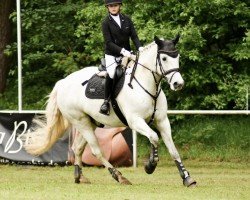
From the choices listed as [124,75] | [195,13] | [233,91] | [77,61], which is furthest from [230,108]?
[124,75]

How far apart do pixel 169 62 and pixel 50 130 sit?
330cm

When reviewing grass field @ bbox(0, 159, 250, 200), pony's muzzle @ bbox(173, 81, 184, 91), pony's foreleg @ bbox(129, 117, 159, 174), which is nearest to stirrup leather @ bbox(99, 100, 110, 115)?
pony's foreleg @ bbox(129, 117, 159, 174)

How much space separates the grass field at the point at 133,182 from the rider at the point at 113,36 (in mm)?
1511

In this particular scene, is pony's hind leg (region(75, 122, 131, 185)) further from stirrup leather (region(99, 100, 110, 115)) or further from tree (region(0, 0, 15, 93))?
tree (region(0, 0, 15, 93))

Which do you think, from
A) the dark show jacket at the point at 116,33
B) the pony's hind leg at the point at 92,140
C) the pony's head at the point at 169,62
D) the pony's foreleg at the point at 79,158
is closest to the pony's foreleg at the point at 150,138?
the pony's head at the point at 169,62

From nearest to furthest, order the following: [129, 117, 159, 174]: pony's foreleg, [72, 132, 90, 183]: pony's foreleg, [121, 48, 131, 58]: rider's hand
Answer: [129, 117, 159, 174]: pony's foreleg, [121, 48, 131, 58]: rider's hand, [72, 132, 90, 183]: pony's foreleg

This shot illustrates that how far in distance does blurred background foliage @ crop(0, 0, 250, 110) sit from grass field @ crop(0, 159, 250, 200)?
6.51ft

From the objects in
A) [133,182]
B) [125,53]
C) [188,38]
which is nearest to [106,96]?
[125,53]

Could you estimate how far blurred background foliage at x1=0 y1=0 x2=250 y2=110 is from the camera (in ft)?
66.7

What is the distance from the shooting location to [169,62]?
43.8 feet

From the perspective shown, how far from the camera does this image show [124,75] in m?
14.1

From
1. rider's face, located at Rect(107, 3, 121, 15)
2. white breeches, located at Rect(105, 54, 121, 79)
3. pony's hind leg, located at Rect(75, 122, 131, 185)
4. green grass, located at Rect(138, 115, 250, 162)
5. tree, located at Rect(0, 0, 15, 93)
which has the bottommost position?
green grass, located at Rect(138, 115, 250, 162)

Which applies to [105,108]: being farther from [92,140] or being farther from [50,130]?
[50,130]

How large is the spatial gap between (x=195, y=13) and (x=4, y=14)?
5344 mm
